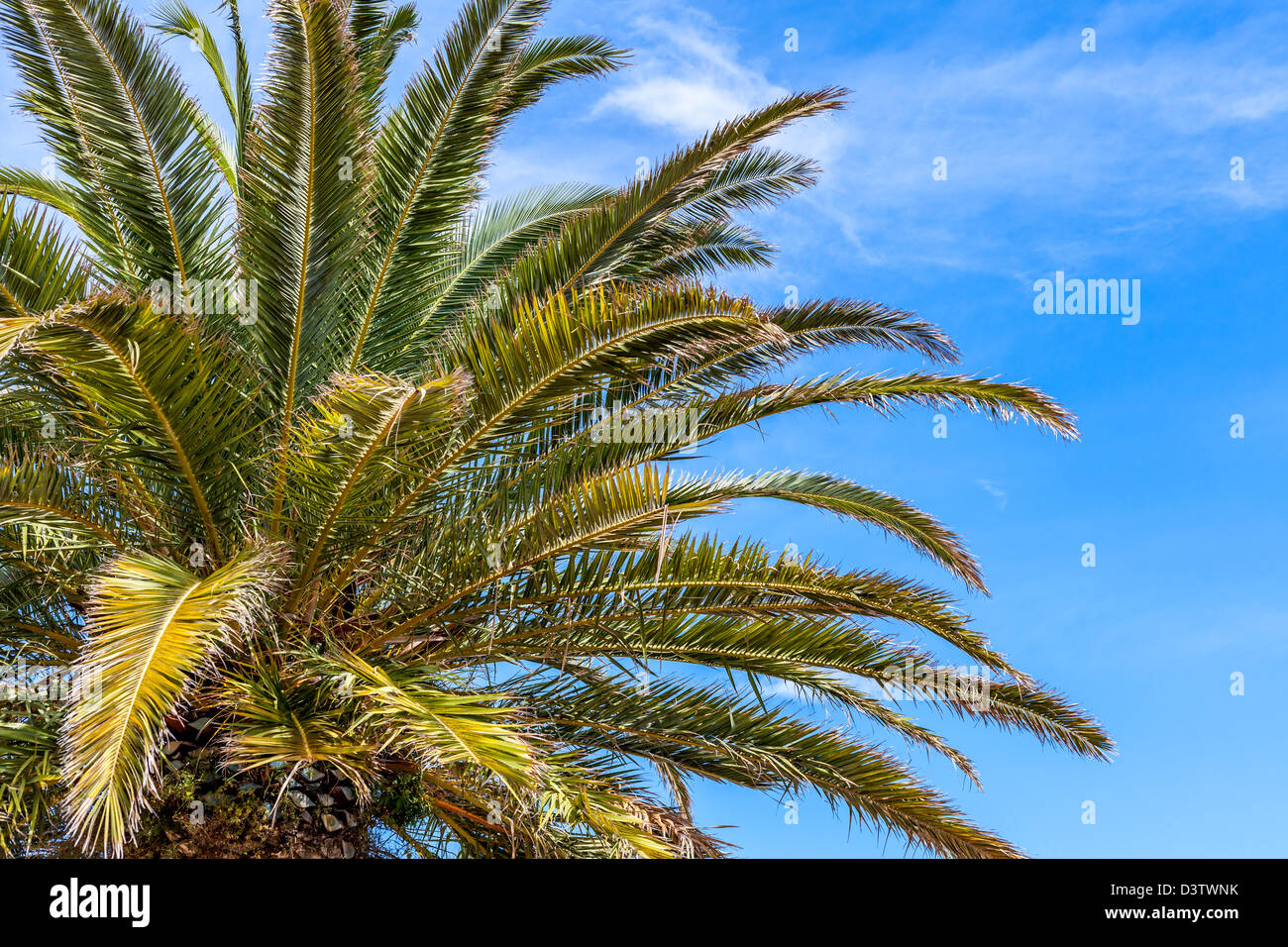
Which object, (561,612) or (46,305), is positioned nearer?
(46,305)

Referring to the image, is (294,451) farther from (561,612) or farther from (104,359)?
(561,612)

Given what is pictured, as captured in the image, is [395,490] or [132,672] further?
[395,490]

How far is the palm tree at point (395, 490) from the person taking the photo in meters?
5.44

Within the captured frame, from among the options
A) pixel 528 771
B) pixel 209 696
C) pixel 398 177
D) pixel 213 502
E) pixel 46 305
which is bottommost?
pixel 528 771

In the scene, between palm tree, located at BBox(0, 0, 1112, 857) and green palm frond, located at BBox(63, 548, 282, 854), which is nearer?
green palm frond, located at BBox(63, 548, 282, 854)

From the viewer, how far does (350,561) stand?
624 cm

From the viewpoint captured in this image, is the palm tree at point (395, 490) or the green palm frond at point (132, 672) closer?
the green palm frond at point (132, 672)

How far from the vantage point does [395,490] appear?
6031mm

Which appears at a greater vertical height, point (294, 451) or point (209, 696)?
point (294, 451)

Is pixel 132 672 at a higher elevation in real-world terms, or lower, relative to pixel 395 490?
lower

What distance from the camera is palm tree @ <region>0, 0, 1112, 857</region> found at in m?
5.44
